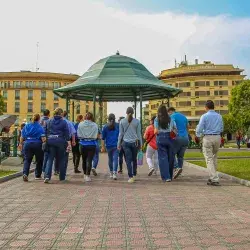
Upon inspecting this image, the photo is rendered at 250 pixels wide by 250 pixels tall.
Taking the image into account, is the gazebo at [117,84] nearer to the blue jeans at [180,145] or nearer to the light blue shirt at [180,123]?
the light blue shirt at [180,123]

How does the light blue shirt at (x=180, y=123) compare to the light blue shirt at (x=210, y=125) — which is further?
the light blue shirt at (x=180, y=123)

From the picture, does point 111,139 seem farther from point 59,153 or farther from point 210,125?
point 210,125

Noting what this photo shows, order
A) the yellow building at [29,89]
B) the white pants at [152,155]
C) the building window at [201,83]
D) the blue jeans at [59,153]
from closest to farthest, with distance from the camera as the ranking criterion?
the blue jeans at [59,153] → the white pants at [152,155] → the building window at [201,83] → the yellow building at [29,89]

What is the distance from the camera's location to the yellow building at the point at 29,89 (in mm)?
103250

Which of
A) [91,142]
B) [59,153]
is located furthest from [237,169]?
[59,153]

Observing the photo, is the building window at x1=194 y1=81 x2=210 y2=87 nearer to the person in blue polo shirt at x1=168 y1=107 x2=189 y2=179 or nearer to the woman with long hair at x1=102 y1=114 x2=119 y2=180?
the person in blue polo shirt at x1=168 y1=107 x2=189 y2=179

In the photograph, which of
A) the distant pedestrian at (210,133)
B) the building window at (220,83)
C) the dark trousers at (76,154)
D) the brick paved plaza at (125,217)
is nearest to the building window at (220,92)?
the building window at (220,83)

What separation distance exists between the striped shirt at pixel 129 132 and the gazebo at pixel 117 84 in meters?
14.0

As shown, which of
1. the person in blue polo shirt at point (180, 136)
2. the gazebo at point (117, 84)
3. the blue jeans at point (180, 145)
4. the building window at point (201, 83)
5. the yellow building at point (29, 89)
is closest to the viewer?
the blue jeans at point (180, 145)

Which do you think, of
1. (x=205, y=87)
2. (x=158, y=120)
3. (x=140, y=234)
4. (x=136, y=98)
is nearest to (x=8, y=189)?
(x=158, y=120)

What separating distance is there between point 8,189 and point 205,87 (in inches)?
3373

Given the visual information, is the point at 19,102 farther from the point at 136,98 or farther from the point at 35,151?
the point at 35,151

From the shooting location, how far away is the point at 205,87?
9075 cm

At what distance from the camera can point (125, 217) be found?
540 cm
